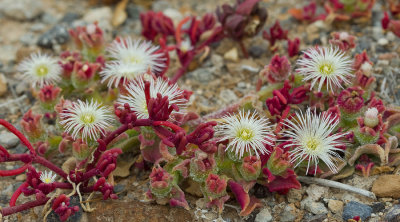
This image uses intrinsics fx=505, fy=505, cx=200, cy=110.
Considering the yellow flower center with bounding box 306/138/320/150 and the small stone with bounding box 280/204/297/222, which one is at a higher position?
the yellow flower center with bounding box 306/138/320/150

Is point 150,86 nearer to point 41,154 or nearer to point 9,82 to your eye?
point 41,154

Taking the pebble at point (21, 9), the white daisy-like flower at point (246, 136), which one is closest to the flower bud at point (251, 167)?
the white daisy-like flower at point (246, 136)

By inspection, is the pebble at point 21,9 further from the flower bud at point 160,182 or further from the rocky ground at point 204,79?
the flower bud at point 160,182

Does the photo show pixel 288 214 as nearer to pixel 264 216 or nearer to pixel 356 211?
pixel 264 216

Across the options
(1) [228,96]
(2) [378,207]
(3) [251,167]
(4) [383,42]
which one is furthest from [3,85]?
(4) [383,42]

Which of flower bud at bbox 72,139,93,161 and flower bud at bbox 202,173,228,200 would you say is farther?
flower bud at bbox 72,139,93,161

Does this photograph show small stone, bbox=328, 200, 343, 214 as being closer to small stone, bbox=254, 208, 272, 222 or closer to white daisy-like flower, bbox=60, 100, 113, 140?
small stone, bbox=254, 208, 272, 222

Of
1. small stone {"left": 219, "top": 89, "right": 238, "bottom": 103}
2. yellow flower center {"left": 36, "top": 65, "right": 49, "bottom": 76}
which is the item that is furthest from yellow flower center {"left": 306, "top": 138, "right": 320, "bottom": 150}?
yellow flower center {"left": 36, "top": 65, "right": 49, "bottom": 76}
